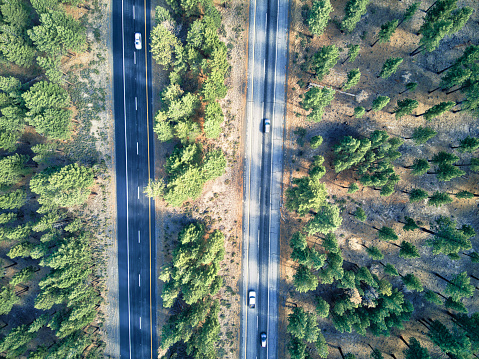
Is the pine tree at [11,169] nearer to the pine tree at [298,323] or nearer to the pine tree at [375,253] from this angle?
the pine tree at [298,323]

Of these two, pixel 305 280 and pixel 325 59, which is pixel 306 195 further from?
pixel 325 59

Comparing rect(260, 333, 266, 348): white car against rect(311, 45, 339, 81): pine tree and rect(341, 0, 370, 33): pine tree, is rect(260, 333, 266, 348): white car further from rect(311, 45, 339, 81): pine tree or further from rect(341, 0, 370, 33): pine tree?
rect(341, 0, 370, 33): pine tree

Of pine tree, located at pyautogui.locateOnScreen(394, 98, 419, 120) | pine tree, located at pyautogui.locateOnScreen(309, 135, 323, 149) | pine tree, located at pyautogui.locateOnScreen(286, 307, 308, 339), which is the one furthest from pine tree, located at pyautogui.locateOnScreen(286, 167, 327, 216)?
pine tree, located at pyautogui.locateOnScreen(394, 98, 419, 120)

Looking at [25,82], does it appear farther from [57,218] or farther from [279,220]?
[279,220]

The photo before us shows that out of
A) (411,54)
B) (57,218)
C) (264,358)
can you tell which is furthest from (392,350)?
(57,218)

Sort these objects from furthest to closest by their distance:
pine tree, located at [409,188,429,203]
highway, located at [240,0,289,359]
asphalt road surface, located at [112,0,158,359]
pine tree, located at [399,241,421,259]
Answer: asphalt road surface, located at [112,0,158,359]
highway, located at [240,0,289,359]
pine tree, located at [399,241,421,259]
pine tree, located at [409,188,429,203]

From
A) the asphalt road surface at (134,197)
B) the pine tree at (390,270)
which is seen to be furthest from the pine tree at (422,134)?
the asphalt road surface at (134,197)
